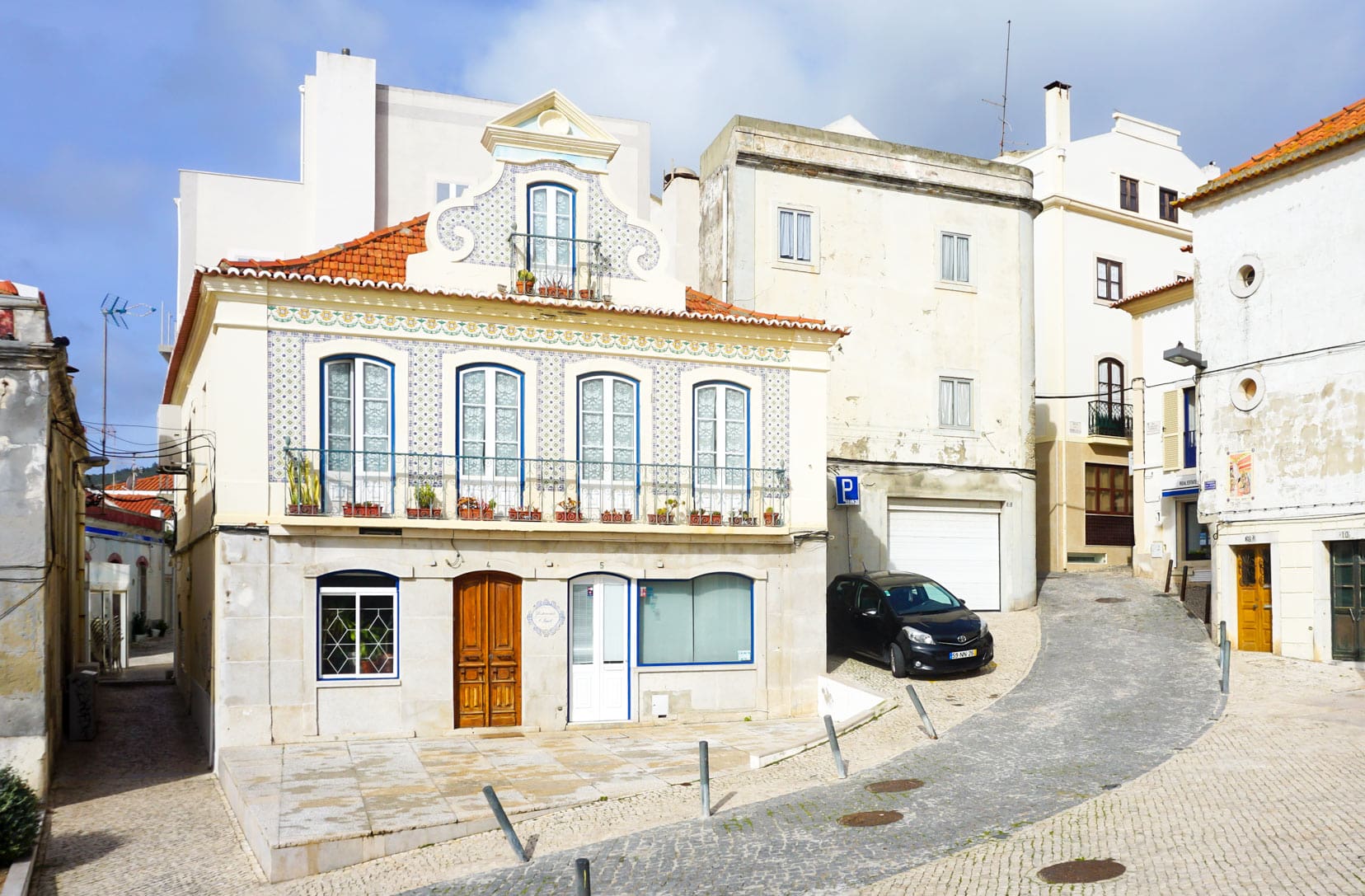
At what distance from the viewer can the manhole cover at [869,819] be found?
1177 cm

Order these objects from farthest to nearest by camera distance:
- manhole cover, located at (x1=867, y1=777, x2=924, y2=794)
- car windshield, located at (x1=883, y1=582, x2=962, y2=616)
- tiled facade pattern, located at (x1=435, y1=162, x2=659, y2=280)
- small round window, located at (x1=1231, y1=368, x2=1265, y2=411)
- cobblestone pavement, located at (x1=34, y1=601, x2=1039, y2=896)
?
small round window, located at (x1=1231, y1=368, x2=1265, y2=411), car windshield, located at (x1=883, y1=582, x2=962, y2=616), tiled facade pattern, located at (x1=435, y1=162, x2=659, y2=280), manhole cover, located at (x1=867, y1=777, x2=924, y2=794), cobblestone pavement, located at (x1=34, y1=601, x2=1039, y2=896)

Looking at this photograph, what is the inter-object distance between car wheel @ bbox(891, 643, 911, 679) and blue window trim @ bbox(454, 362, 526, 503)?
22.3 ft

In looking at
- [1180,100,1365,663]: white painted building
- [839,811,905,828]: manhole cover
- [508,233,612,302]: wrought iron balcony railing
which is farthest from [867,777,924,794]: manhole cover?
[1180,100,1365,663]: white painted building

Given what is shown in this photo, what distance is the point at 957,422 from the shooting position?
2564cm

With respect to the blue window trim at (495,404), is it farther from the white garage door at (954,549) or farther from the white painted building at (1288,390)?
the white painted building at (1288,390)

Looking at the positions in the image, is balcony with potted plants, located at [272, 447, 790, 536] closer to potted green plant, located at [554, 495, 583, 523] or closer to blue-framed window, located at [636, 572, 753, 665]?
potted green plant, located at [554, 495, 583, 523]

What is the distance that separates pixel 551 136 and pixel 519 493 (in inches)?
229

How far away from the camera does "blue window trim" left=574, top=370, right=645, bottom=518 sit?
60.6 ft

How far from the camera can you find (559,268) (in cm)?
1884

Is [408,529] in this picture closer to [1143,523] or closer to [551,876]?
[551,876]

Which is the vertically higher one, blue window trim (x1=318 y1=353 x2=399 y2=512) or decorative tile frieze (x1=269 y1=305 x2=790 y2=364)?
decorative tile frieze (x1=269 y1=305 x2=790 y2=364)

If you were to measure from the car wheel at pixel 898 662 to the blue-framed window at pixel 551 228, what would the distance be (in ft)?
27.0

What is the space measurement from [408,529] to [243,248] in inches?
677

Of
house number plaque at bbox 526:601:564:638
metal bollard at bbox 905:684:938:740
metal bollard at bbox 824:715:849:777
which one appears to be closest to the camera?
metal bollard at bbox 824:715:849:777
